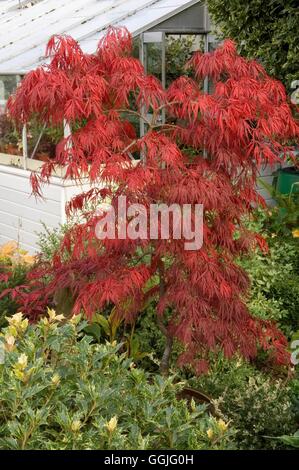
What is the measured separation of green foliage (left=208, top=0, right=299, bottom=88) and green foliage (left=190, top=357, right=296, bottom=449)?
148 inches

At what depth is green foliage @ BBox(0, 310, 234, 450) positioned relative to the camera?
3088 millimetres

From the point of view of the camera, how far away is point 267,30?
7938mm

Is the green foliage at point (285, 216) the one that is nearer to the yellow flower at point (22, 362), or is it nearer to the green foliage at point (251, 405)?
the green foliage at point (251, 405)

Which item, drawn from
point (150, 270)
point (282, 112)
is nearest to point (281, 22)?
point (282, 112)

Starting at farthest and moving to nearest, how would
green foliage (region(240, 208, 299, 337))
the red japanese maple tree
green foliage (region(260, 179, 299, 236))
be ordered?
green foliage (region(260, 179, 299, 236))
green foliage (region(240, 208, 299, 337))
the red japanese maple tree

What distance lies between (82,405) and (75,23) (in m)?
8.09

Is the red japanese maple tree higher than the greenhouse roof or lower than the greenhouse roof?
lower

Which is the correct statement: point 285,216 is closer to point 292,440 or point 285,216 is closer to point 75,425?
point 292,440

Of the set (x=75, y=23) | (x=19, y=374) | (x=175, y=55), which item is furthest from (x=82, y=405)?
(x=75, y=23)

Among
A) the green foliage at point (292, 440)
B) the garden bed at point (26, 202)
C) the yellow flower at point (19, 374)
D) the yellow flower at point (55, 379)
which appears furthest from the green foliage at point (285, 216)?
the yellow flower at point (19, 374)

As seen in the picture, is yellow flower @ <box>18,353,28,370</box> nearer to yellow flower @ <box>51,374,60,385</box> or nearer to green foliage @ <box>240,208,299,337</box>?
yellow flower @ <box>51,374,60,385</box>

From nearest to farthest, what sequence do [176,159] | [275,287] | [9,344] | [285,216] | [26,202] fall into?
[9,344], [176,159], [275,287], [285,216], [26,202]

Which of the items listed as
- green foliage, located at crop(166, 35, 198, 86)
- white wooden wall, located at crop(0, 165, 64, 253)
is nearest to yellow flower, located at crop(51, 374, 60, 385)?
white wooden wall, located at crop(0, 165, 64, 253)
